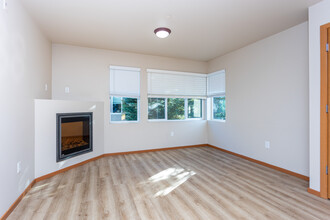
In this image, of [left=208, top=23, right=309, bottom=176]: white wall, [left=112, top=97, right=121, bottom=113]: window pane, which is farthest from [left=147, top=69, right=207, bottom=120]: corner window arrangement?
[left=208, top=23, right=309, bottom=176]: white wall

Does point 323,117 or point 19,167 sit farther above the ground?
point 323,117

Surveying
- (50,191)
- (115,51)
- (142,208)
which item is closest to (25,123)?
(50,191)

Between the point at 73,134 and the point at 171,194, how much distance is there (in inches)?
89.5

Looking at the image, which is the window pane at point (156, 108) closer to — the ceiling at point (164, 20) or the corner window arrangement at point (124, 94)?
the corner window arrangement at point (124, 94)

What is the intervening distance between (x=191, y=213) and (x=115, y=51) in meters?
3.74

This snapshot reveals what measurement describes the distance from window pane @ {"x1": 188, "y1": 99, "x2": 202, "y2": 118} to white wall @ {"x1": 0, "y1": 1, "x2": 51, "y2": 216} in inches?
144

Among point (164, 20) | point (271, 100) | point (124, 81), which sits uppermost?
point (164, 20)

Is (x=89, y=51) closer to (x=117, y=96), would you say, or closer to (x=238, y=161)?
(x=117, y=96)

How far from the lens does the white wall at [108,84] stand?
383 centimetres

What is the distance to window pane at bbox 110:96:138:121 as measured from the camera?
4.30 meters

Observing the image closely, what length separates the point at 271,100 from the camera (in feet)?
11.0

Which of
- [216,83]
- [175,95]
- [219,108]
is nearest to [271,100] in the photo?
[219,108]

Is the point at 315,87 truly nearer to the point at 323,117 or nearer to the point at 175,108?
the point at 323,117

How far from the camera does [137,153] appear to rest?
446 centimetres
